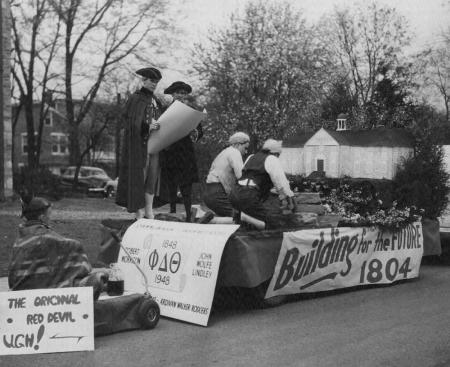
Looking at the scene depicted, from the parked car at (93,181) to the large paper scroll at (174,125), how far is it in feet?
109

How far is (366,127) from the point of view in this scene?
41.4ft

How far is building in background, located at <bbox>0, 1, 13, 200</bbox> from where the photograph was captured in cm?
1980

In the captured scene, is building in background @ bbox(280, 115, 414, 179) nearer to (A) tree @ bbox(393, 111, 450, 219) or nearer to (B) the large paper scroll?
(A) tree @ bbox(393, 111, 450, 219)

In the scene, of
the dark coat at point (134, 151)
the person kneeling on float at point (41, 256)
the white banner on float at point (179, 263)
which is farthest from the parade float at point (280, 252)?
the person kneeling on float at point (41, 256)

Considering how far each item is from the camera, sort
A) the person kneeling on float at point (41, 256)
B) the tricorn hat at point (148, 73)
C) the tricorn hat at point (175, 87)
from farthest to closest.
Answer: the tricorn hat at point (175, 87) < the tricorn hat at point (148, 73) < the person kneeling on float at point (41, 256)

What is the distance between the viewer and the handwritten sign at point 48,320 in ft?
19.7

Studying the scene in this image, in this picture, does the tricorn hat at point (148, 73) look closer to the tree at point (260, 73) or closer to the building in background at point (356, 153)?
the building in background at point (356, 153)

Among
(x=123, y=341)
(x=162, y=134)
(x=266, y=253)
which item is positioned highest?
(x=162, y=134)

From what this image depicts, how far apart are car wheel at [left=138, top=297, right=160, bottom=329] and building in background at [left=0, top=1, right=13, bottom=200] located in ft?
45.3

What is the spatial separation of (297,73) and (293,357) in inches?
1087

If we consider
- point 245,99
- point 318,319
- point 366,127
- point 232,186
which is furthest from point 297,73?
point 318,319

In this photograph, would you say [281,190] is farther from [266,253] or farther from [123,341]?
[123,341]

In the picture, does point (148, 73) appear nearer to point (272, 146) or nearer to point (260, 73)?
point (272, 146)

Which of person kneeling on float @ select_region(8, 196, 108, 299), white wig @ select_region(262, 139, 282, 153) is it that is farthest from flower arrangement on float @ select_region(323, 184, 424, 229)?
person kneeling on float @ select_region(8, 196, 108, 299)
